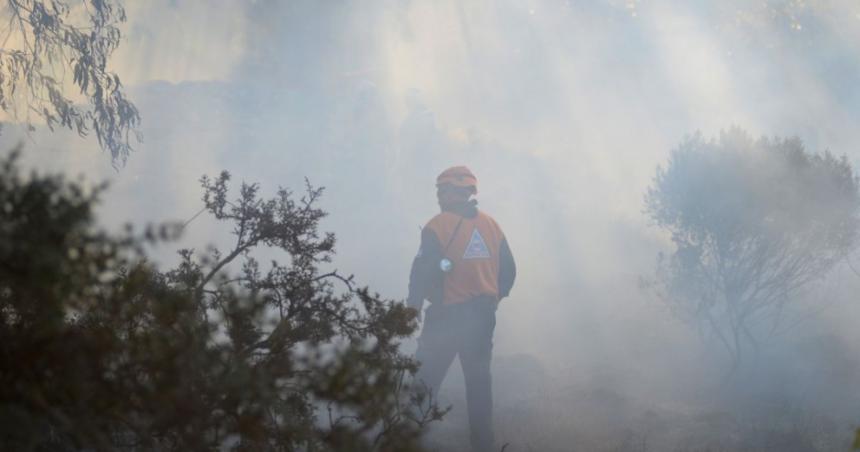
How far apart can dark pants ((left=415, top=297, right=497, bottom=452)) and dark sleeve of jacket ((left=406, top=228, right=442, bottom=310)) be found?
12 centimetres

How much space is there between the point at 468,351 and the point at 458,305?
0.34 m

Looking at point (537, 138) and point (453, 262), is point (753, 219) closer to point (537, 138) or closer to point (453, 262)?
point (453, 262)

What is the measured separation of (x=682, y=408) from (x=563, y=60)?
65.9 ft

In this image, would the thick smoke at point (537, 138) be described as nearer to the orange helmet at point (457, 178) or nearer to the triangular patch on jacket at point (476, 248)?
the triangular patch on jacket at point (476, 248)

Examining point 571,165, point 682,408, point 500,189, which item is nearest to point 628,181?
point 571,165

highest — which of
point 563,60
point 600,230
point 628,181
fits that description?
point 563,60


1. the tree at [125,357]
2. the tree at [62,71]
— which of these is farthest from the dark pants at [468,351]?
the tree at [62,71]

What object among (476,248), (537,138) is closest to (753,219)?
(476,248)

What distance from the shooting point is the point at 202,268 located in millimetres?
3143

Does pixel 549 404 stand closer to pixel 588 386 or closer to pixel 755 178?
pixel 588 386

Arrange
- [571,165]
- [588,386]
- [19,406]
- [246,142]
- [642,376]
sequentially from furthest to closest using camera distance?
[246,142], [571,165], [642,376], [588,386], [19,406]

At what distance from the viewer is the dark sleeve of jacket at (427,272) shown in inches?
219

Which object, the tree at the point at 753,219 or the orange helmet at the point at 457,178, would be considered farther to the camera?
the tree at the point at 753,219

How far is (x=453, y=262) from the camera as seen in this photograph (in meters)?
5.64
